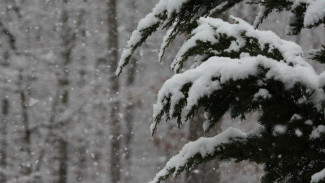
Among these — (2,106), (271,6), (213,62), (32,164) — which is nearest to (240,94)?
(213,62)

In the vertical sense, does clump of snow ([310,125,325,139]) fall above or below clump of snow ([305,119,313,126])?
below

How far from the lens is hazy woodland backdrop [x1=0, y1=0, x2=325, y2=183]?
12.6 metres

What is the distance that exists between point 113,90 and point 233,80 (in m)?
11.8

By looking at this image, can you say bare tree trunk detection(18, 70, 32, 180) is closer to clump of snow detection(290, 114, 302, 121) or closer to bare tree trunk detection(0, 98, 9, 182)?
bare tree trunk detection(0, 98, 9, 182)

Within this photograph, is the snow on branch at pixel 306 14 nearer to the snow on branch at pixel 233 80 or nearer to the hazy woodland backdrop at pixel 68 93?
the snow on branch at pixel 233 80

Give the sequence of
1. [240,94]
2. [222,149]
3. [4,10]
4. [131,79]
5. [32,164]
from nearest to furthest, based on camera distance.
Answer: [240,94] < [222,149] < [32,164] < [4,10] < [131,79]

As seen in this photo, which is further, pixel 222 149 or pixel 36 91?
pixel 36 91

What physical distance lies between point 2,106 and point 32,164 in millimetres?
1988

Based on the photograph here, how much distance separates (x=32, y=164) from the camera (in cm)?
1275

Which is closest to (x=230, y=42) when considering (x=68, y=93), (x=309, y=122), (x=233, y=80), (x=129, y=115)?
(x=233, y=80)

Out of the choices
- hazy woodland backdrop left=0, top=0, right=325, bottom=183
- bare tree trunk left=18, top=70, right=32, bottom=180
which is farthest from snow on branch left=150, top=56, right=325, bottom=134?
bare tree trunk left=18, top=70, right=32, bottom=180

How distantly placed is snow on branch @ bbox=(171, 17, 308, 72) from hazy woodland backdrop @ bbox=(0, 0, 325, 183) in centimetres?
1028

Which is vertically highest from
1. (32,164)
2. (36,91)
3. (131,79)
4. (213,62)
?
(131,79)

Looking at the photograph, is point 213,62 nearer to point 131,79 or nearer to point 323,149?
point 323,149
